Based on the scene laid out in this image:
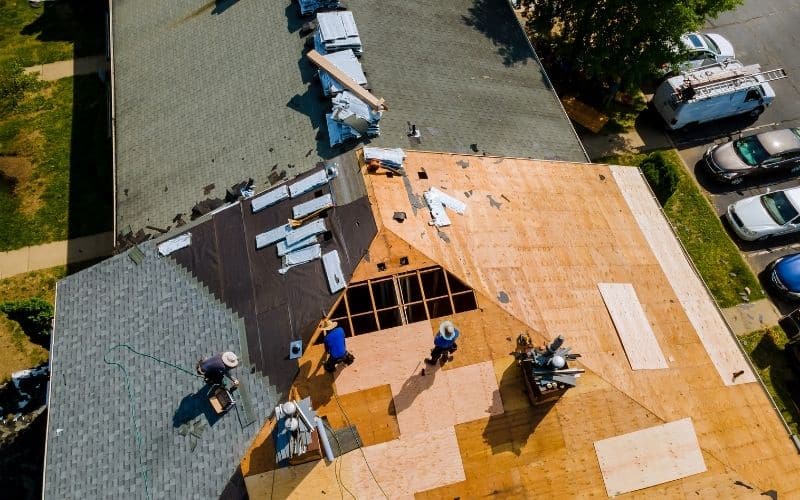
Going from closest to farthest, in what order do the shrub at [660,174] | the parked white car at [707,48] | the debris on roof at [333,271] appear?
the debris on roof at [333,271] < the shrub at [660,174] < the parked white car at [707,48]

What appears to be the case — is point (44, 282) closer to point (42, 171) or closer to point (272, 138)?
point (42, 171)

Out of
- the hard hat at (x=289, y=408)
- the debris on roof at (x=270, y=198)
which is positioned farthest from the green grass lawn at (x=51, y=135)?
the hard hat at (x=289, y=408)

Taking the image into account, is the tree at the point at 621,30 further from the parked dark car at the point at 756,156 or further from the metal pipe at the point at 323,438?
the metal pipe at the point at 323,438

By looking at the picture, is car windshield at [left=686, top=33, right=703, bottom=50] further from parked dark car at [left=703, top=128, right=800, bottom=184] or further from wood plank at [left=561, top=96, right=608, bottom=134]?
wood plank at [left=561, top=96, right=608, bottom=134]

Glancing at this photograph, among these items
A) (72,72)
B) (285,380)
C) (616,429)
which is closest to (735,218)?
(616,429)

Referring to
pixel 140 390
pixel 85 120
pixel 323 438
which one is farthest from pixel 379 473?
pixel 85 120

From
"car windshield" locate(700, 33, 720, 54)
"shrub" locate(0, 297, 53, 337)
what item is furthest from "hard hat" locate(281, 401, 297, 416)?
"car windshield" locate(700, 33, 720, 54)

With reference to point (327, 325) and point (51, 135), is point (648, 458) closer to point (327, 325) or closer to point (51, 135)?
point (327, 325)
